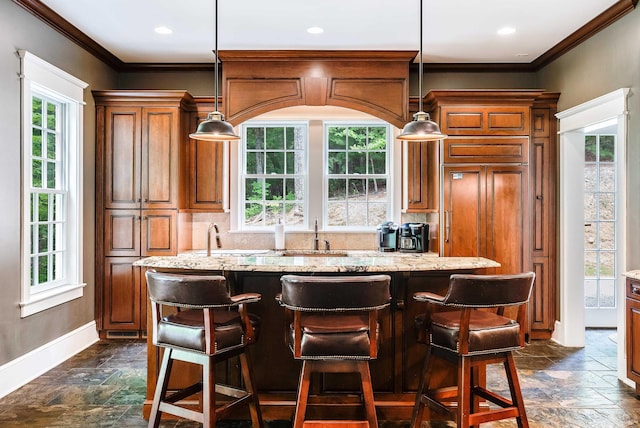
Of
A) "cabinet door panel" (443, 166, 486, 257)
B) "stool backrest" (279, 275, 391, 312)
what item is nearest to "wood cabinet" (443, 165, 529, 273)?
"cabinet door panel" (443, 166, 486, 257)

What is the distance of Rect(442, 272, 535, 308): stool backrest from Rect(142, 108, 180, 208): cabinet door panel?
3234 mm

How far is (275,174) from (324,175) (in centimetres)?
59

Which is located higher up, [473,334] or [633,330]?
[473,334]

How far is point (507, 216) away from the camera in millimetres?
4500

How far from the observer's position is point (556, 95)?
463 cm

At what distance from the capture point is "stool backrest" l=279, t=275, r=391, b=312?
2.13 meters

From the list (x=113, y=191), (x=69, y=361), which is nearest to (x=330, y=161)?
(x=113, y=191)

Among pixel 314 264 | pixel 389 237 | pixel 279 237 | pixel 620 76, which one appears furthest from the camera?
pixel 279 237

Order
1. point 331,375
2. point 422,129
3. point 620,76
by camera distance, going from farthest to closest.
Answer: point 620,76, point 422,129, point 331,375

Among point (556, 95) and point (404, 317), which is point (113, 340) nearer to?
point (404, 317)

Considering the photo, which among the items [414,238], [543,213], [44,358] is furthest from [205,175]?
[543,213]

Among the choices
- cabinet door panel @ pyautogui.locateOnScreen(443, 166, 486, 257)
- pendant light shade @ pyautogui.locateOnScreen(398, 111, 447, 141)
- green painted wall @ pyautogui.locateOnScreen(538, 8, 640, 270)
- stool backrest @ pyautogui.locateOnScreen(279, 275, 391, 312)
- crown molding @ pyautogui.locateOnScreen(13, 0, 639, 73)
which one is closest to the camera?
stool backrest @ pyautogui.locateOnScreen(279, 275, 391, 312)

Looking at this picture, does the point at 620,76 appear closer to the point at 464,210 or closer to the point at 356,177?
the point at 464,210

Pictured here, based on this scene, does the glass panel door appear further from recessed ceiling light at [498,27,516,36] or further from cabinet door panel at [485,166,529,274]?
recessed ceiling light at [498,27,516,36]
